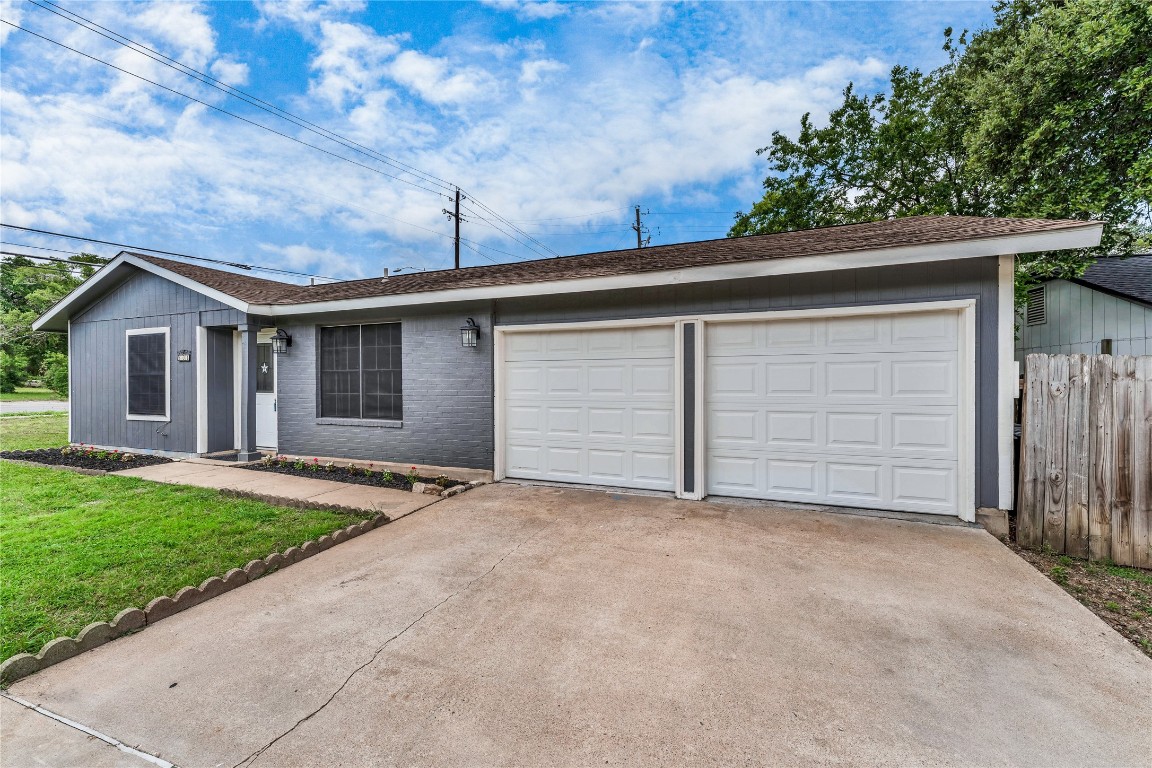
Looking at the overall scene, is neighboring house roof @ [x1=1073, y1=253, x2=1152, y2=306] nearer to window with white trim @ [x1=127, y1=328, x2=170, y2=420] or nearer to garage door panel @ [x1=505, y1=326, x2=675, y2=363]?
garage door panel @ [x1=505, y1=326, x2=675, y2=363]

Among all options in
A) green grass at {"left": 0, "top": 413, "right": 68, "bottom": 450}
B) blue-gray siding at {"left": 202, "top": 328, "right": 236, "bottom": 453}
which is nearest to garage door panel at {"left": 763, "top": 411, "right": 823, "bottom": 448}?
blue-gray siding at {"left": 202, "top": 328, "right": 236, "bottom": 453}

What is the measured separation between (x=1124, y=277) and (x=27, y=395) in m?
40.9

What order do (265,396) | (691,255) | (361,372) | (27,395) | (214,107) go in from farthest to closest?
1. (27,395)
2. (214,107)
3. (265,396)
4. (361,372)
5. (691,255)

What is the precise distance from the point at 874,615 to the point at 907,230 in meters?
4.16

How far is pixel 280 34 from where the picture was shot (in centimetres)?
950

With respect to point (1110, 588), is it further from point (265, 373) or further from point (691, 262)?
point (265, 373)

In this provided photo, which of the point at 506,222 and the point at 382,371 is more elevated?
the point at 506,222

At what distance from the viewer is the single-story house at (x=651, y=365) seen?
14.3 feet

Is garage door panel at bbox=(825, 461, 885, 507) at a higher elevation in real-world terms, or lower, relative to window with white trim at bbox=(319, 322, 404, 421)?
lower

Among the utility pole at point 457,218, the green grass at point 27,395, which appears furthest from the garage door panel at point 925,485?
the green grass at point 27,395

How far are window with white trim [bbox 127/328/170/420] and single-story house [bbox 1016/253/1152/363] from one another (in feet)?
53.7

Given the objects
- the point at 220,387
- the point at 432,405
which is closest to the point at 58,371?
the point at 220,387

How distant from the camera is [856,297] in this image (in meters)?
4.64

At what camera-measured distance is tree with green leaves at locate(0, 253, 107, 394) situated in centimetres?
2133
